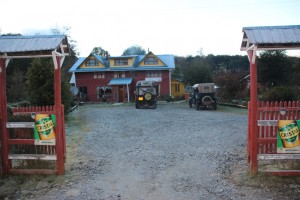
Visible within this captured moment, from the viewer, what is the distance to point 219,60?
3019 inches

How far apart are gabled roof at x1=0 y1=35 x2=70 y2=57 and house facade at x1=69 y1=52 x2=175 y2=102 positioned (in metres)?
31.1

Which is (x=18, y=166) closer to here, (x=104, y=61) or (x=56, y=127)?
(x=56, y=127)

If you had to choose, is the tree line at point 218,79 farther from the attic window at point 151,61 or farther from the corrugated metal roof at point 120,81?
the attic window at point 151,61

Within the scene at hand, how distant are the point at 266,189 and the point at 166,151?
3671mm

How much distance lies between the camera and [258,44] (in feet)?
19.0

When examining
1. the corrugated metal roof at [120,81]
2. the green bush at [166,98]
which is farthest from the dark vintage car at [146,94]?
the corrugated metal roof at [120,81]

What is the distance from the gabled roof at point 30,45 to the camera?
6203 mm

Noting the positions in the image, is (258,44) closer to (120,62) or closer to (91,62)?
(120,62)

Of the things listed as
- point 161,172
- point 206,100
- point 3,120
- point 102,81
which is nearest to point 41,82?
point 3,120

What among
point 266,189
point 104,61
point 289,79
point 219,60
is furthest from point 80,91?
Answer: point 219,60

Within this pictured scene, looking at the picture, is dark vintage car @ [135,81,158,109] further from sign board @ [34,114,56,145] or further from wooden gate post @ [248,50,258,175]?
wooden gate post @ [248,50,258,175]

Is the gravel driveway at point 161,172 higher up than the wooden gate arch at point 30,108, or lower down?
lower down

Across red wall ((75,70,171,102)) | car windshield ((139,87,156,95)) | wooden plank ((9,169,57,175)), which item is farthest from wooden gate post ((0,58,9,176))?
red wall ((75,70,171,102))

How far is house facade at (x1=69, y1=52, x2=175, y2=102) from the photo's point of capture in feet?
126
